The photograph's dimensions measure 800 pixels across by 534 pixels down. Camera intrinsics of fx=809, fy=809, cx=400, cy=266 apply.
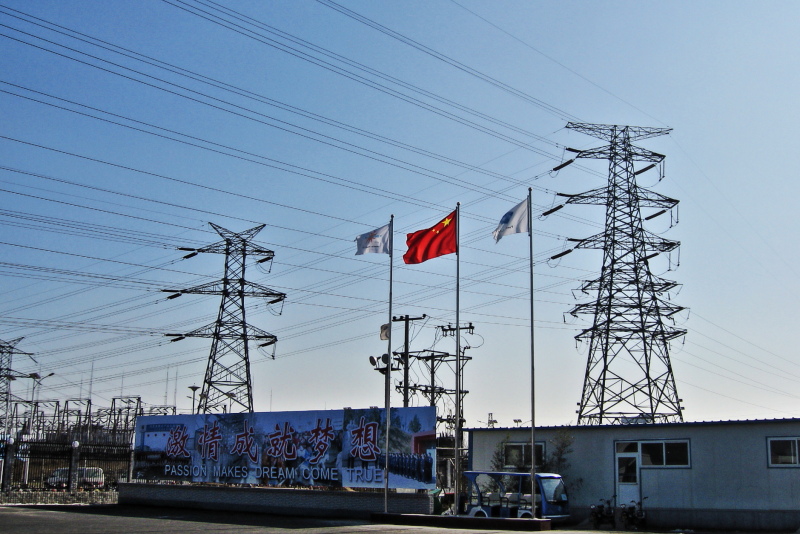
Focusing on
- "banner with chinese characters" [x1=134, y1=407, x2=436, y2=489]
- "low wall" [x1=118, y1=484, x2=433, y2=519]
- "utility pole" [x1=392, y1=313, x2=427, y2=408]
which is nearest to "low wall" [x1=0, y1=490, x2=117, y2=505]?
"low wall" [x1=118, y1=484, x2=433, y2=519]

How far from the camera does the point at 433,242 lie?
93.8 feet

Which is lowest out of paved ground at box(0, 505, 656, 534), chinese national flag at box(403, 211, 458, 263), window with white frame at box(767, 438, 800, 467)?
paved ground at box(0, 505, 656, 534)

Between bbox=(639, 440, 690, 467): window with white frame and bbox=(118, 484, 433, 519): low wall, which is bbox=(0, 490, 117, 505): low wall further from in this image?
bbox=(639, 440, 690, 467): window with white frame

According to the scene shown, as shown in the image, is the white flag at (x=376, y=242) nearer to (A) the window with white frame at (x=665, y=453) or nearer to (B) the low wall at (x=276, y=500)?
(B) the low wall at (x=276, y=500)

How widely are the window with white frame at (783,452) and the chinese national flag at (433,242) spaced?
1182 centimetres

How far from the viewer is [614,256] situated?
38.9 metres

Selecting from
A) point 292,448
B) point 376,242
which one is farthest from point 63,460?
point 376,242

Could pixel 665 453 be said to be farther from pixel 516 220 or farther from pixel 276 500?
pixel 276 500

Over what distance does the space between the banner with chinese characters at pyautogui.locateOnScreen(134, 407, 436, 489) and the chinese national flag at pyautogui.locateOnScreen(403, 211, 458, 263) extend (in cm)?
538

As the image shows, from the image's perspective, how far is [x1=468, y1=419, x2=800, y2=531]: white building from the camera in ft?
81.9

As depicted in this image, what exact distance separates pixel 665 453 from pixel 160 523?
16.8 metres

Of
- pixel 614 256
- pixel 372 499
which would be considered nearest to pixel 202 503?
pixel 372 499

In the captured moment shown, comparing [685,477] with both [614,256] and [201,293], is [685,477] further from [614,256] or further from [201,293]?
[201,293]

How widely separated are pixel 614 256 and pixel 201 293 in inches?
797
